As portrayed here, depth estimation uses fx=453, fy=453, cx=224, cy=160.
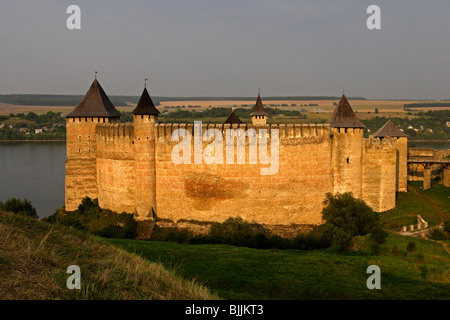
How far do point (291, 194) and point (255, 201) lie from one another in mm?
1236

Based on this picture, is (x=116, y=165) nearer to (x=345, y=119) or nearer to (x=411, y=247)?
(x=345, y=119)

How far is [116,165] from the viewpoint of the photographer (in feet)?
53.2

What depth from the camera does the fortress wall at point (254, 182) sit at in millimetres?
15172

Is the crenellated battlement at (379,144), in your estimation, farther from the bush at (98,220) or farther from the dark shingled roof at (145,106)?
the bush at (98,220)

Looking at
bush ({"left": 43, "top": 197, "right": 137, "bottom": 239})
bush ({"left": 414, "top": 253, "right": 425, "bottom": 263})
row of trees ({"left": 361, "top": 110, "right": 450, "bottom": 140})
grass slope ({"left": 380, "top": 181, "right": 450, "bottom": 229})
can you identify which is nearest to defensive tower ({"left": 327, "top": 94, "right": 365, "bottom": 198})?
grass slope ({"left": 380, "top": 181, "right": 450, "bottom": 229})

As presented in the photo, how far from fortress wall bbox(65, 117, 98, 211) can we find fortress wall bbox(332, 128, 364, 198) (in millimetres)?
8954

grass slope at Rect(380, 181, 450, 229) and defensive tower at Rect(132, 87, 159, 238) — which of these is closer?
grass slope at Rect(380, 181, 450, 229)

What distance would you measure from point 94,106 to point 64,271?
12.3 meters

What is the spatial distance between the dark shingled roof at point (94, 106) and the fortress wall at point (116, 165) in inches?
26.9

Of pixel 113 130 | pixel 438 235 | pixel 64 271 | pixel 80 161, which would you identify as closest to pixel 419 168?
pixel 438 235

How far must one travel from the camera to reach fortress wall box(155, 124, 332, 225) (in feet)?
49.8

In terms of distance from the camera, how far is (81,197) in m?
17.5

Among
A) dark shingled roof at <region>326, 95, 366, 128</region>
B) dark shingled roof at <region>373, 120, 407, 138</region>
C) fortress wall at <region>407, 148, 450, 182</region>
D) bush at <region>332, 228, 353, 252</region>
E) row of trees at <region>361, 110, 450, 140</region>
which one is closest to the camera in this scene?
bush at <region>332, 228, 353, 252</region>

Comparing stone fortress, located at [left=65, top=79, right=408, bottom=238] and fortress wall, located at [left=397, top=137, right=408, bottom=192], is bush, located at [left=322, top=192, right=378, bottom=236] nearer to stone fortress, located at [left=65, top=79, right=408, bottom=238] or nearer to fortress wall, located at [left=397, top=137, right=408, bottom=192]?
stone fortress, located at [left=65, top=79, right=408, bottom=238]
